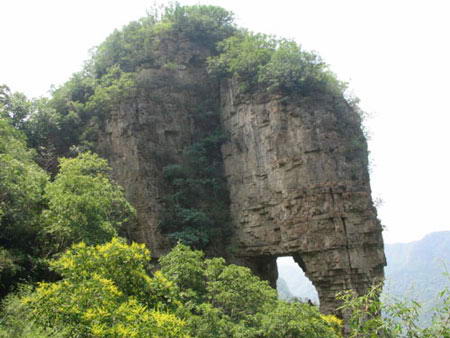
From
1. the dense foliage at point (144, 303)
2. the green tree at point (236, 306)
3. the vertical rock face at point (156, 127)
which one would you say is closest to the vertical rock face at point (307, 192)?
the vertical rock face at point (156, 127)

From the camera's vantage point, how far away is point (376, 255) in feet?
60.8

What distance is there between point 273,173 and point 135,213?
6.75 m

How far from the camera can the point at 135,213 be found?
56.7ft

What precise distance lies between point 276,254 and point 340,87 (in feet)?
30.0

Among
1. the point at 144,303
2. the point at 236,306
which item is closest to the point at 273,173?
the point at 236,306

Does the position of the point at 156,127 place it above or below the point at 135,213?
above

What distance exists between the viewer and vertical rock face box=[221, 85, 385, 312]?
1811 cm

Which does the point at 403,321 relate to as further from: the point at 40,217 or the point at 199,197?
the point at 199,197

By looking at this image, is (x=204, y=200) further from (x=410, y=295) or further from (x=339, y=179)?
(x=410, y=295)

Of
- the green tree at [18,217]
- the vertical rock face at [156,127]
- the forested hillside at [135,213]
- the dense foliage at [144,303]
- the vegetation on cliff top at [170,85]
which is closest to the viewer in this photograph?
the dense foliage at [144,303]

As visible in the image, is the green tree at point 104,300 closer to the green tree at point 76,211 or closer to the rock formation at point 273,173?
the green tree at point 76,211

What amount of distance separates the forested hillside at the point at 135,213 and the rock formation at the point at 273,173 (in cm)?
44

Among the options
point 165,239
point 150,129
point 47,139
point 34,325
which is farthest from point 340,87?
point 34,325

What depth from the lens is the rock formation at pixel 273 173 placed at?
59.7ft
